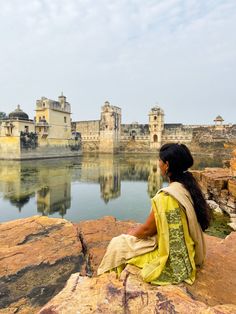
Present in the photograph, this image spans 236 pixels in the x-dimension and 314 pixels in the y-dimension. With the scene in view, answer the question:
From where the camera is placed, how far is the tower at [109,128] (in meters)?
32.6

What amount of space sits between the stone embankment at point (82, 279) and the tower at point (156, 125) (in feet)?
97.3

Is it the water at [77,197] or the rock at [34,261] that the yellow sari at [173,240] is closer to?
the rock at [34,261]

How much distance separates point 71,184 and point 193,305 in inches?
406

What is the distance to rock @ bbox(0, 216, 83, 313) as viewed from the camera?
202 centimetres

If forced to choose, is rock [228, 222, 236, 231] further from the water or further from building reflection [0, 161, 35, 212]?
building reflection [0, 161, 35, 212]

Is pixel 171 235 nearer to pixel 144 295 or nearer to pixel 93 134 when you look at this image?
pixel 144 295

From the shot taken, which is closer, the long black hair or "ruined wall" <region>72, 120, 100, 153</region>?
the long black hair

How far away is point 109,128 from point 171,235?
3151 centimetres

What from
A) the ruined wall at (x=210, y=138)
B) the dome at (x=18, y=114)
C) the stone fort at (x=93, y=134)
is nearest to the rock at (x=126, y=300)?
the stone fort at (x=93, y=134)

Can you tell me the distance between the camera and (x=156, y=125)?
32.6 metres

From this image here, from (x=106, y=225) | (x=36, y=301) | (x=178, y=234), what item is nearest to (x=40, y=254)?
(x=36, y=301)

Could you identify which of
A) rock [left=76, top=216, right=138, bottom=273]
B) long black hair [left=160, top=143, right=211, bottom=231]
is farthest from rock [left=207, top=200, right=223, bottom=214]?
long black hair [left=160, top=143, right=211, bottom=231]

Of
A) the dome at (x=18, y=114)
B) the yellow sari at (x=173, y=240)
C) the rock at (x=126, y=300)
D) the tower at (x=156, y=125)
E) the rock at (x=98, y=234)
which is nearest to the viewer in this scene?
the rock at (x=126, y=300)

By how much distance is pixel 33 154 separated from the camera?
23031 mm
